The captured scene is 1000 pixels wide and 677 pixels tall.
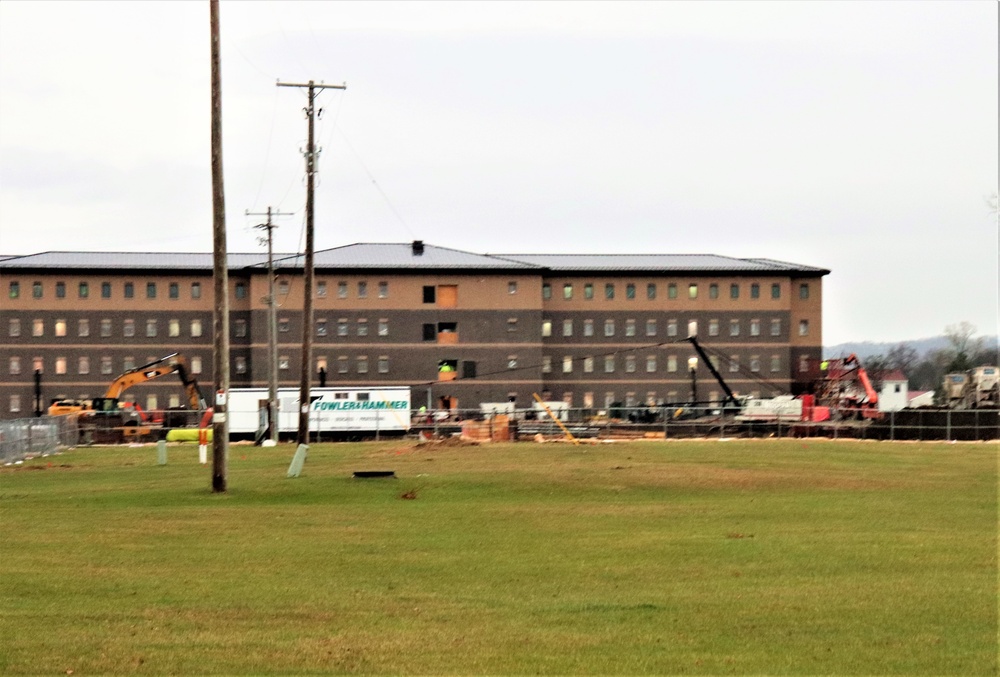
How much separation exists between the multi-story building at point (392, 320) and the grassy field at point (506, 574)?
76.6m

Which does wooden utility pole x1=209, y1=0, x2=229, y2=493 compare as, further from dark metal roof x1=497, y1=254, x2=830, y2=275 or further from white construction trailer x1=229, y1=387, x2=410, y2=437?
dark metal roof x1=497, y1=254, x2=830, y2=275

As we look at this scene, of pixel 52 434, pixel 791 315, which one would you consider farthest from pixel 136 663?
pixel 791 315

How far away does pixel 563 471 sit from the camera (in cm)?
3394

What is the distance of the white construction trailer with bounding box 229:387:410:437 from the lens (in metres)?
77.3

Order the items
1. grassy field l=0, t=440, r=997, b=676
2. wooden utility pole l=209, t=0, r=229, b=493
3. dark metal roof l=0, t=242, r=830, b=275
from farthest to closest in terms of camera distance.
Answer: dark metal roof l=0, t=242, r=830, b=275
wooden utility pole l=209, t=0, r=229, b=493
grassy field l=0, t=440, r=997, b=676

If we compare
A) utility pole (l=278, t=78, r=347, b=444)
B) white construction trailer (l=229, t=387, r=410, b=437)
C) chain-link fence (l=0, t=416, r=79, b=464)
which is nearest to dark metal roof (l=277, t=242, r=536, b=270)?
white construction trailer (l=229, t=387, r=410, b=437)

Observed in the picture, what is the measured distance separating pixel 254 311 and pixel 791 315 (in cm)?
4592

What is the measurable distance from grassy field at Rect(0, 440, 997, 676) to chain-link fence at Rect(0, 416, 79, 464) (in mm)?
13813

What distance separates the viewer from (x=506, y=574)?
1744 centimetres

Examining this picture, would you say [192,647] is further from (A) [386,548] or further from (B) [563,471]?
(B) [563,471]

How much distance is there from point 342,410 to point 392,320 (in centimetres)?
3329

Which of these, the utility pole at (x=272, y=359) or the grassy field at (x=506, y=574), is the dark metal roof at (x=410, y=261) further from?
the grassy field at (x=506, y=574)

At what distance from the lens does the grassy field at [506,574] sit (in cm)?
1231

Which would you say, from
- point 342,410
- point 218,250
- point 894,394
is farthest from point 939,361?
point 218,250
